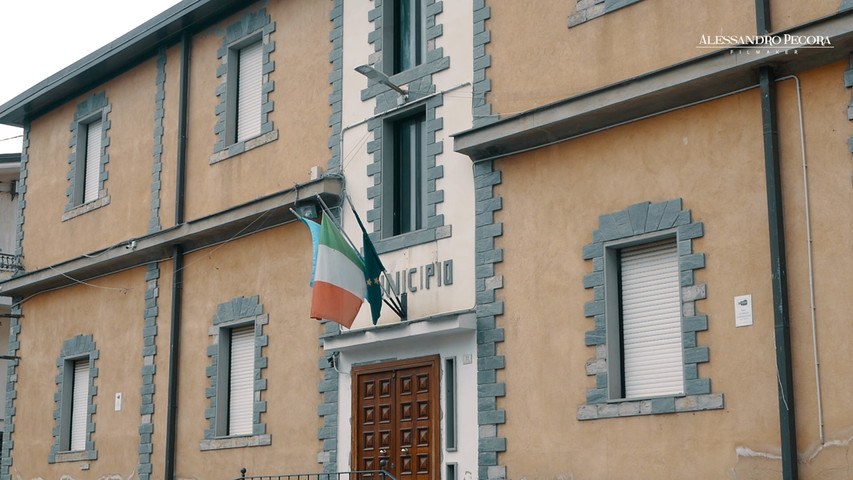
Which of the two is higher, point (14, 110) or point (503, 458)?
point (14, 110)

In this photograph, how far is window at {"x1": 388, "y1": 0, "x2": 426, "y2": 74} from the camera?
1548 cm

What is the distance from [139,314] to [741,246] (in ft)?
36.2

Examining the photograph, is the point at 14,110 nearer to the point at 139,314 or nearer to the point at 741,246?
the point at 139,314

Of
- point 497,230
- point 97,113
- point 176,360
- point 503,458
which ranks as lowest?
point 503,458

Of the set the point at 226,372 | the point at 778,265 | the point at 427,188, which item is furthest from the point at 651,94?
the point at 226,372

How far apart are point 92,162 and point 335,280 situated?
8.99 m

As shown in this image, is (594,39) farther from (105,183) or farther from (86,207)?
(86,207)

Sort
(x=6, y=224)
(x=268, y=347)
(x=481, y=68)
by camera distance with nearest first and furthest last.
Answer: (x=481, y=68), (x=268, y=347), (x=6, y=224)

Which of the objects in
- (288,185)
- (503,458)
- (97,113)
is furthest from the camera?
(97,113)

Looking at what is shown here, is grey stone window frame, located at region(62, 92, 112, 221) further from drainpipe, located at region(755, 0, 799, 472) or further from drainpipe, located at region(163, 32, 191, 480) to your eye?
drainpipe, located at region(755, 0, 799, 472)

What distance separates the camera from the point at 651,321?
12141mm

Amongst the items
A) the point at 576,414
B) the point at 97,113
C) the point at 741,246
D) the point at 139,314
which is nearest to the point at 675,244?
the point at 741,246

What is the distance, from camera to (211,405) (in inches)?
675

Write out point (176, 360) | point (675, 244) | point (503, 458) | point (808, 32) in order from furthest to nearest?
point (176, 360), point (503, 458), point (675, 244), point (808, 32)
